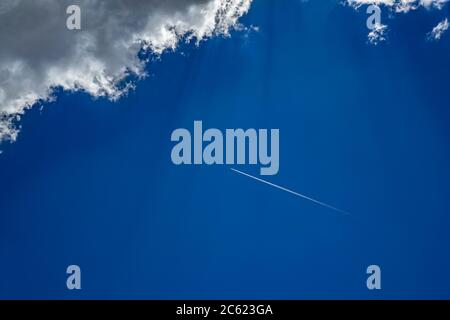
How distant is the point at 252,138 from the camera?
808 centimetres

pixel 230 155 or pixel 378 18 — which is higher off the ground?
→ pixel 378 18

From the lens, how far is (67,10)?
8281 mm
